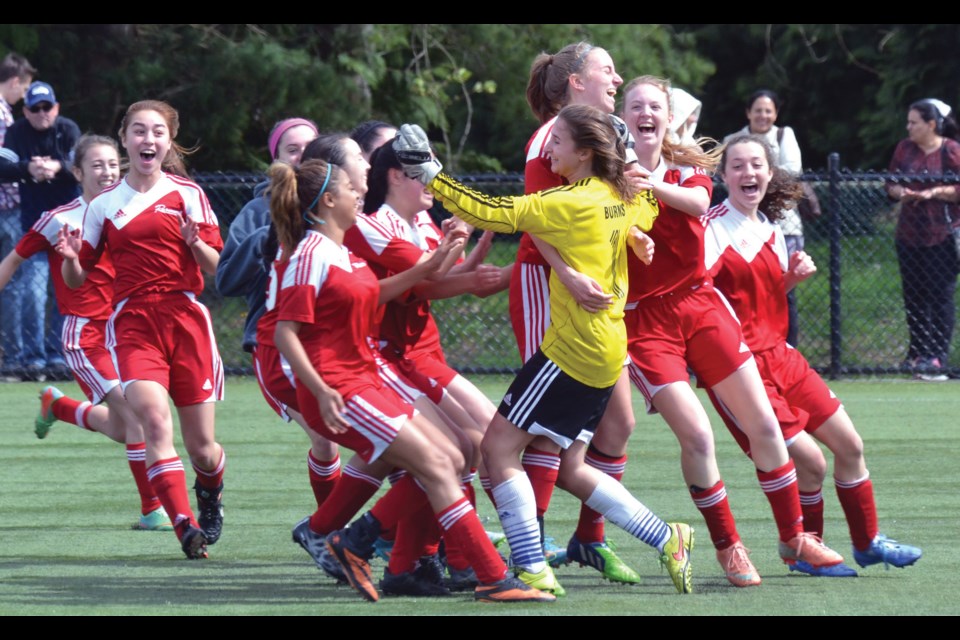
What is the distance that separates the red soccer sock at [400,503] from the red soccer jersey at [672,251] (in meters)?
1.09

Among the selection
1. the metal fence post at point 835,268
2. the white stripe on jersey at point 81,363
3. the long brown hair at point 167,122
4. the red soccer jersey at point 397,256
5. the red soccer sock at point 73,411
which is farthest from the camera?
the metal fence post at point 835,268

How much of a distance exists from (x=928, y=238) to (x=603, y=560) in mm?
7789

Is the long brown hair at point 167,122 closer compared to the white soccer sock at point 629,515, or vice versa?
the white soccer sock at point 629,515

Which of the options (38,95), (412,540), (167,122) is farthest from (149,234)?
(38,95)

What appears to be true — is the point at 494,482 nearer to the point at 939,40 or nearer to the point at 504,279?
the point at 504,279

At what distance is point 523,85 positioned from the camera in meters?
19.1

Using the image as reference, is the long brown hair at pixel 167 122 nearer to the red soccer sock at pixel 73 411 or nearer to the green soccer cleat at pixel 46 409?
the red soccer sock at pixel 73 411

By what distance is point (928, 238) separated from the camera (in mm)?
12867

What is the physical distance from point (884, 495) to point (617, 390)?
236 centimetres

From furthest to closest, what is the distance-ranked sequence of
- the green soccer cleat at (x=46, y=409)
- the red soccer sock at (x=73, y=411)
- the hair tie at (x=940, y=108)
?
the hair tie at (x=940, y=108)
the green soccer cleat at (x=46, y=409)
the red soccer sock at (x=73, y=411)

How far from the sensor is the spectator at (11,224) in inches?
504

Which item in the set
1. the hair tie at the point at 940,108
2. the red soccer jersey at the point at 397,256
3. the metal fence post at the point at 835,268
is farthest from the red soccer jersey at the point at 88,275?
the hair tie at the point at 940,108

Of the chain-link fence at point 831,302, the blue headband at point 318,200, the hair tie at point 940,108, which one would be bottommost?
the chain-link fence at point 831,302

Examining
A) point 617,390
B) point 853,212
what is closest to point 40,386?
point 853,212
